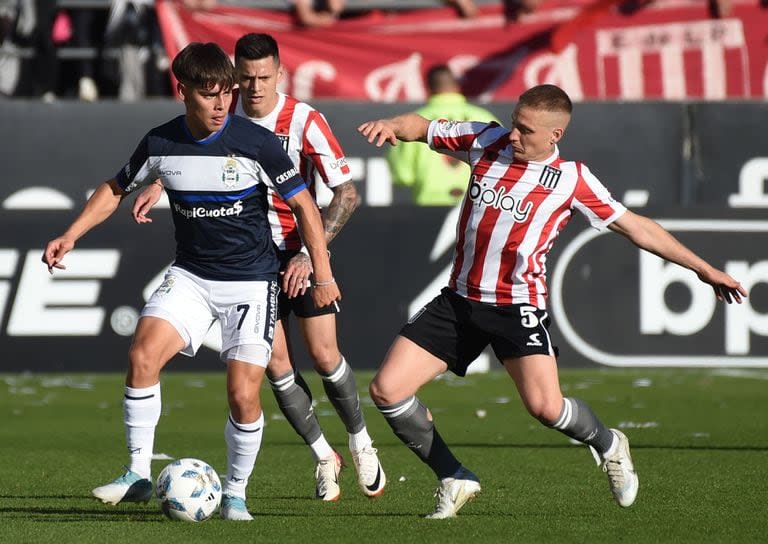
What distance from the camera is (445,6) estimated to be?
16.6m

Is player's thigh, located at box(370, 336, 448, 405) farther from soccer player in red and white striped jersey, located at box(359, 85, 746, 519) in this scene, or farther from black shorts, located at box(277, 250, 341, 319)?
black shorts, located at box(277, 250, 341, 319)

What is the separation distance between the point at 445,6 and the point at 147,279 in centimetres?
487

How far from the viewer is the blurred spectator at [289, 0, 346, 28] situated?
16.4 metres

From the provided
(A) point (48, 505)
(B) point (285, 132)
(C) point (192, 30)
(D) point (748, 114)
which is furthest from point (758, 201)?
(A) point (48, 505)

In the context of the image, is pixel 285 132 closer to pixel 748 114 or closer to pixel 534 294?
pixel 534 294

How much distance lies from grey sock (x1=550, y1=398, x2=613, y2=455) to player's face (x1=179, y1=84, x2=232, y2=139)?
2087mm

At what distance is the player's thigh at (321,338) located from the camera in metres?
8.20

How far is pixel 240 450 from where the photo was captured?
714 cm

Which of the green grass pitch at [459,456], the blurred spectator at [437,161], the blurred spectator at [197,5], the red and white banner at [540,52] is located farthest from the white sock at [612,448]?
the blurred spectator at [197,5]

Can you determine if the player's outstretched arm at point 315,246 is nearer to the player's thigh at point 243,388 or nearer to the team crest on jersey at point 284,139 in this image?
the player's thigh at point 243,388

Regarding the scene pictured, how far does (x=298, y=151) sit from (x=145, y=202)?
3.16ft

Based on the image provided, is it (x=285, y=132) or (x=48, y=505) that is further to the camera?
(x=285, y=132)

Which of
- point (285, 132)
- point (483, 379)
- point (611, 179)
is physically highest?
point (285, 132)

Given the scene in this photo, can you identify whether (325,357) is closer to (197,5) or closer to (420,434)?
(420,434)
